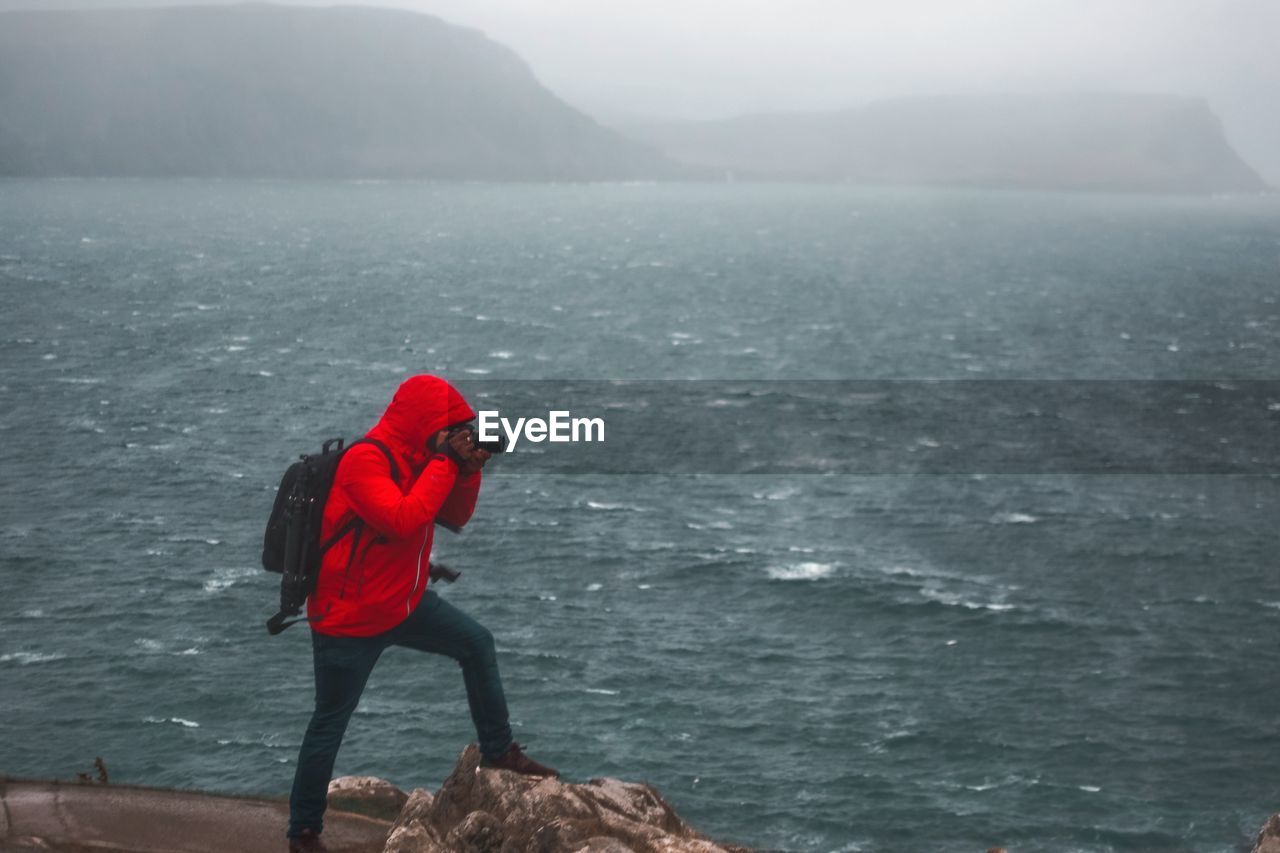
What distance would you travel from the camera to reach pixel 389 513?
9.38m

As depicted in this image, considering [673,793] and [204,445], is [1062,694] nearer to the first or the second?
[673,793]

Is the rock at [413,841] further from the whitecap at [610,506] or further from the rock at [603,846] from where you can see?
the whitecap at [610,506]

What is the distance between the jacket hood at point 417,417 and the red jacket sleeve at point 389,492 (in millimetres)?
237

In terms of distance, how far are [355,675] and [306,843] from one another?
56.2 inches

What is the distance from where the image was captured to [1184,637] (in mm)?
48406

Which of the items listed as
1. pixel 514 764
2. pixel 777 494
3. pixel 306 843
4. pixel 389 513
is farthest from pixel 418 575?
pixel 777 494

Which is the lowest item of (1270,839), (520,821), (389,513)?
(1270,839)

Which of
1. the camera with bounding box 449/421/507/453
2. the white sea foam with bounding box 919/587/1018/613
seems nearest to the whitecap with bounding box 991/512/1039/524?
the white sea foam with bounding box 919/587/1018/613

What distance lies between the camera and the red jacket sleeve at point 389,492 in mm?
9383

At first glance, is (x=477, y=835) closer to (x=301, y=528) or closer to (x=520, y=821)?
(x=520, y=821)

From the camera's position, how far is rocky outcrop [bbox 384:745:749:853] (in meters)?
10.0

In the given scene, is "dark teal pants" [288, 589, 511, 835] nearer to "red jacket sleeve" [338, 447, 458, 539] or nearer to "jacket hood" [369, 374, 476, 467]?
"red jacket sleeve" [338, 447, 458, 539]

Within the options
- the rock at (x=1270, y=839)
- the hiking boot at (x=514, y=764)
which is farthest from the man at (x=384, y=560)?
the rock at (x=1270, y=839)

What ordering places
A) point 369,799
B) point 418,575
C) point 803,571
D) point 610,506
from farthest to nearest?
point 610,506 < point 803,571 < point 369,799 < point 418,575
